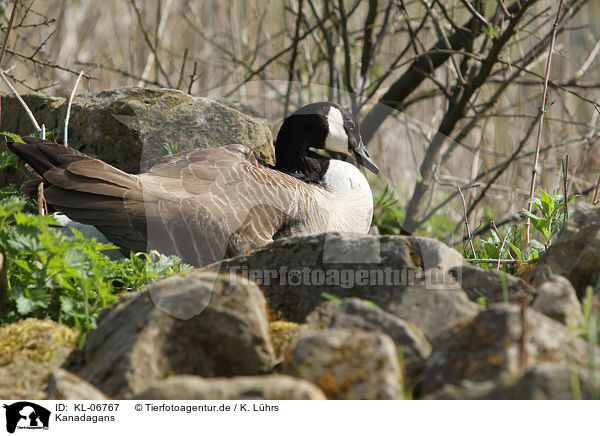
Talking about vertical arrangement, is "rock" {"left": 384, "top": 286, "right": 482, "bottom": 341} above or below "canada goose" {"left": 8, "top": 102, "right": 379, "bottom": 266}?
below

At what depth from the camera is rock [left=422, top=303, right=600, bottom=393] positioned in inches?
67.6

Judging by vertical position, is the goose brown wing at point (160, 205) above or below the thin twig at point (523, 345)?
above

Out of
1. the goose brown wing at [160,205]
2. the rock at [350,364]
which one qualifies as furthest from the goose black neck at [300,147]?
the rock at [350,364]

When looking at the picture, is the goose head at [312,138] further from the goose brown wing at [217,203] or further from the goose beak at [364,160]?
the goose brown wing at [217,203]

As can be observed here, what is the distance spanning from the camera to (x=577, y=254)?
2730mm

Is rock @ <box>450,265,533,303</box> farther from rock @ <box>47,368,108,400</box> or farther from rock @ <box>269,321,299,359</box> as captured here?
rock @ <box>47,368,108,400</box>

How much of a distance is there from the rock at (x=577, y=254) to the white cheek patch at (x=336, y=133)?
7.23 feet

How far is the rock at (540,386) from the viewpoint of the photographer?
155 centimetres

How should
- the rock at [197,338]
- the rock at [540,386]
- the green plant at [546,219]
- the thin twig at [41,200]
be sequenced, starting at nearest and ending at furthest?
1. the rock at [540,386]
2. the rock at [197,338]
3. the thin twig at [41,200]
4. the green plant at [546,219]

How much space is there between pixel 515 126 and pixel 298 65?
264 centimetres

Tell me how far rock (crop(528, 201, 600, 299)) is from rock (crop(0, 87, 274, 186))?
267 cm

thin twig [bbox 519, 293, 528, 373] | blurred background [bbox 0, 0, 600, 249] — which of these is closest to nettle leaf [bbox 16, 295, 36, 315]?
thin twig [bbox 519, 293, 528, 373]

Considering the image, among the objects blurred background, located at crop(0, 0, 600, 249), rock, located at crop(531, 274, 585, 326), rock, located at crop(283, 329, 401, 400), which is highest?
blurred background, located at crop(0, 0, 600, 249)

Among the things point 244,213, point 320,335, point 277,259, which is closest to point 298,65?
point 244,213
